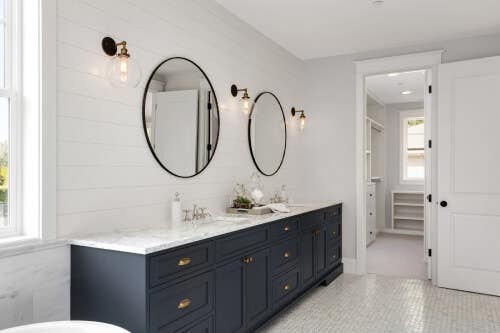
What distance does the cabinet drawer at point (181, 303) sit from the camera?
1.88 meters

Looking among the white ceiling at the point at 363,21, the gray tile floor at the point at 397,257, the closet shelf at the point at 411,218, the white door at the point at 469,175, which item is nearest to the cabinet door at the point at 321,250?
the gray tile floor at the point at 397,257

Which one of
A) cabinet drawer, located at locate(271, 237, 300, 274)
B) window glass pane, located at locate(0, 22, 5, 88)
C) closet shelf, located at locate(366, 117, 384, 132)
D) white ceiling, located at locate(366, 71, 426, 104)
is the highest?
white ceiling, located at locate(366, 71, 426, 104)

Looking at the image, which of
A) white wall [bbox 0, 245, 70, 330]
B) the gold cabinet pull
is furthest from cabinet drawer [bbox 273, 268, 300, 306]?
white wall [bbox 0, 245, 70, 330]

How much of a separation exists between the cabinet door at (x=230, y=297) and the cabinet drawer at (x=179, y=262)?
172mm

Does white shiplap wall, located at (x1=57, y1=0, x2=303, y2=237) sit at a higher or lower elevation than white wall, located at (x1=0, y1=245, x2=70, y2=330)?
higher

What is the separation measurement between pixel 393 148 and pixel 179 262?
6.71 meters

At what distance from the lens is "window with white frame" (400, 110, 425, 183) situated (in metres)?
7.69

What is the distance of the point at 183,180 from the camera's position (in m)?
2.87

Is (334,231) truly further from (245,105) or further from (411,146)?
(411,146)

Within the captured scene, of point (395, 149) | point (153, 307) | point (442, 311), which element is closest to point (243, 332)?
point (153, 307)

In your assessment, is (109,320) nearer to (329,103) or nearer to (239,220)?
(239,220)

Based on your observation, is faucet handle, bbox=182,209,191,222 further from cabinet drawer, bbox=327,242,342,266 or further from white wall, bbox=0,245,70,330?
cabinet drawer, bbox=327,242,342,266

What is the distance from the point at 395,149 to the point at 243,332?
20.2 ft

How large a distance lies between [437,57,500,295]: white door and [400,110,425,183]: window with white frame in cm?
382
